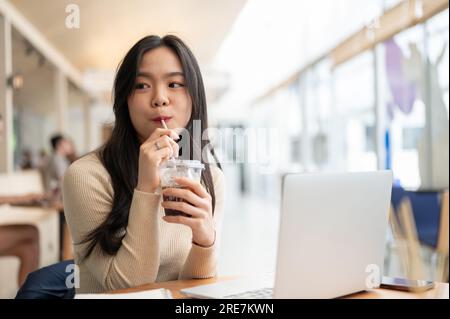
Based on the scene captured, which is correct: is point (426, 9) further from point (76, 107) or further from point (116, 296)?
point (76, 107)

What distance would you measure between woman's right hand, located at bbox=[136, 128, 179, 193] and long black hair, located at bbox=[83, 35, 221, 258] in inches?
8.0

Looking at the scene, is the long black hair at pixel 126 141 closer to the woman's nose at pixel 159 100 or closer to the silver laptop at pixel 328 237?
the woman's nose at pixel 159 100

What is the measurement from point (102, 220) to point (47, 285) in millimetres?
229

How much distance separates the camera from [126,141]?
1549 millimetres

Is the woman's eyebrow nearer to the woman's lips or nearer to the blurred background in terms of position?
the woman's lips

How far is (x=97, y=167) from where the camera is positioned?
1446 mm

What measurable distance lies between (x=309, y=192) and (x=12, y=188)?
468cm

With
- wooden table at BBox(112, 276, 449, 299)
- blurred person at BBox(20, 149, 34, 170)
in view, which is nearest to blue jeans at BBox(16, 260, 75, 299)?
wooden table at BBox(112, 276, 449, 299)

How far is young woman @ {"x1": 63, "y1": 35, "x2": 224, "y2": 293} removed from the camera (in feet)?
4.20

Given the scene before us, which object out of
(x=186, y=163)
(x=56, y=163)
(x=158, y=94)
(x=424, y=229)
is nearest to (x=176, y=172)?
(x=186, y=163)

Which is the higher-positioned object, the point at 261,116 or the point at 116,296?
the point at 261,116

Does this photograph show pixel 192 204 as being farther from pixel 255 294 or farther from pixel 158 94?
pixel 158 94

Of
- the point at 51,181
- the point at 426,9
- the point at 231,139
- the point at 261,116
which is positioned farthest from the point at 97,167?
the point at 261,116

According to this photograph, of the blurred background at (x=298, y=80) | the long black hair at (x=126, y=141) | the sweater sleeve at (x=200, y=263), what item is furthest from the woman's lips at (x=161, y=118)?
the sweater sleeve at (x=200, y=263)
